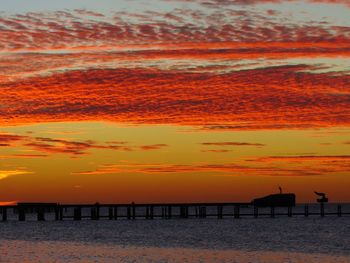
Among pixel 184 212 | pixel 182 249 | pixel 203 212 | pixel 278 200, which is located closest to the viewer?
pixel 182 249

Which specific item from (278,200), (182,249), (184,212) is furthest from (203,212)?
(182,249)

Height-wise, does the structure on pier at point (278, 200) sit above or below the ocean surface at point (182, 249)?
below

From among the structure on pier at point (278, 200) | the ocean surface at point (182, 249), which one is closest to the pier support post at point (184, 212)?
the ocean surface at point (182, 249)

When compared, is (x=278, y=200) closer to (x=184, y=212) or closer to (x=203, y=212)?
(x=203, y=212)

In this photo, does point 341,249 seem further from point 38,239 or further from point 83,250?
point 38,239

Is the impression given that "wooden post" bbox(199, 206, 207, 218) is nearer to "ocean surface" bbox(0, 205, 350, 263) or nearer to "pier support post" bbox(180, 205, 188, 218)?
"pier support post" bbox(180, 205, 188, 218)

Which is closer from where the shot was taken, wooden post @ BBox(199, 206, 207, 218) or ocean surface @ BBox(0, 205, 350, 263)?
ocean surface @ BBox(0, 205, 350, 263)

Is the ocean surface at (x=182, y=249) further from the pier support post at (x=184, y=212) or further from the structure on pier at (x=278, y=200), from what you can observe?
the structure on pier at (x=278, y=200)

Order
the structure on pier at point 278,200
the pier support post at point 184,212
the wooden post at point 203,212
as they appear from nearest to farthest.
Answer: the wooden post at point 203,212 < the pier support post at point 184,212 < the structure on pier at point 278,200

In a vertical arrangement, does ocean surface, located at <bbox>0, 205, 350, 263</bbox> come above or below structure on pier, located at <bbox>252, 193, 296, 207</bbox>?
above

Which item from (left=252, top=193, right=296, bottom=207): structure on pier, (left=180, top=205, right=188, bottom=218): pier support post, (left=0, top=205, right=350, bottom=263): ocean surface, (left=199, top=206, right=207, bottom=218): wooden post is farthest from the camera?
(left=252, top=193, right=296, bottom=207): structure on pier

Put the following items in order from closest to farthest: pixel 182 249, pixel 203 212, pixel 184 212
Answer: pixel 182 249
pixel 184 212
pixel 203 212

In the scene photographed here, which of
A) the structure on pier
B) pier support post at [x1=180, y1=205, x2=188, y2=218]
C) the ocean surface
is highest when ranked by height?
the ocean surface

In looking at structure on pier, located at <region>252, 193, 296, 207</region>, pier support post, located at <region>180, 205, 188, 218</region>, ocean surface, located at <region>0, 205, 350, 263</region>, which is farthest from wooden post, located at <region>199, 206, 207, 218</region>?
structure on pier, located at <region>252, 193, 296, 207</region>
